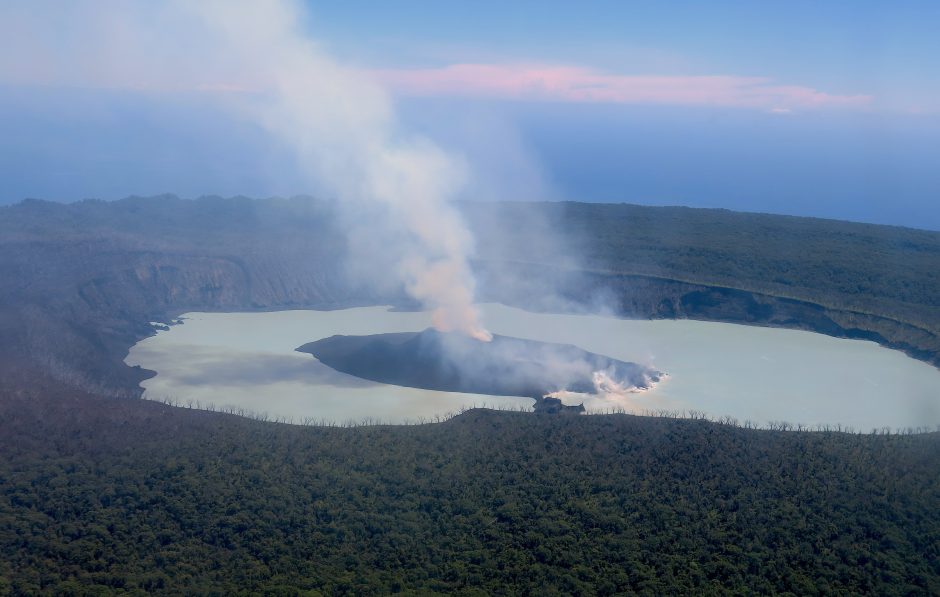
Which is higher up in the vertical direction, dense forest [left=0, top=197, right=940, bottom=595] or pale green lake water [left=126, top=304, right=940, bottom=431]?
pale green lake water [left=126, top=304, right=940, bottom=431]

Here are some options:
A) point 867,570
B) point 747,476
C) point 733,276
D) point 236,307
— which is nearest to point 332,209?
point 236,307

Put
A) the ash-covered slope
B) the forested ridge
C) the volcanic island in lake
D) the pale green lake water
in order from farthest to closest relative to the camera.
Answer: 1. the ash-covered slope
2. the volcanic island in lake
3. the pale green lake water
4. the forested ridge

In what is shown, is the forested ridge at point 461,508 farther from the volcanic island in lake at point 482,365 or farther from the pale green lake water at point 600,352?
the volcanic island in lake at point 482,365

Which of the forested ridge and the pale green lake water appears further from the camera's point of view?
the pale green lake water

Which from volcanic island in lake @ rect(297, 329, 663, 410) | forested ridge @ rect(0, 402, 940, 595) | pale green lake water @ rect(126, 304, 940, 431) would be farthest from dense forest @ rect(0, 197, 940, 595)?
volcanic island in lake @ rect(297, 329, 663, 410)

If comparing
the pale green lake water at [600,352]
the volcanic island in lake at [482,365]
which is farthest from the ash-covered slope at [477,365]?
the pale green lake water at [600,352]

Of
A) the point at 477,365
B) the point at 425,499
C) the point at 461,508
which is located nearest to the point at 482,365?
the point at 477,365

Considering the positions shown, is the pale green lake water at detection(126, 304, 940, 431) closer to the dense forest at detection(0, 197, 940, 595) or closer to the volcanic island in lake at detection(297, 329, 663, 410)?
the volcanic island in lake at detection(297, 329, 663, 410)

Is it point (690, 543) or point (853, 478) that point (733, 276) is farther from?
point (690, 543)
